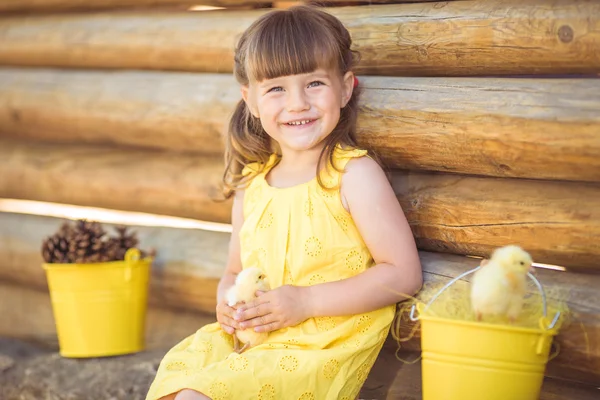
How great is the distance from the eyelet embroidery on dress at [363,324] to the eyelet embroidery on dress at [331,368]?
18cm

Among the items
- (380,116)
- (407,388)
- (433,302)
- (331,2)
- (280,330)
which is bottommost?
(407,388)

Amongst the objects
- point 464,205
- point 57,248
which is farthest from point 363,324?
point 57,248

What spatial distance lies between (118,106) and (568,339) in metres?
2.50

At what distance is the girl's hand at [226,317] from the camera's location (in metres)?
3.17

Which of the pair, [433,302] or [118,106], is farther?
[118,106]

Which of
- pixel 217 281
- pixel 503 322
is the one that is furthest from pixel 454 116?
pixel 217 281

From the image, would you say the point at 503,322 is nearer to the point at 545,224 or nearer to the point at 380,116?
the point at 545,224

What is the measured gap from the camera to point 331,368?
297cm

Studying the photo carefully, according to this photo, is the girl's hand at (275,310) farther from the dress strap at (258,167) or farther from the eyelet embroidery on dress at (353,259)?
the dress strap at (258,167)

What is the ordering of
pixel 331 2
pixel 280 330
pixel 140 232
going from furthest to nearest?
pixel 140 232 → pixel 331 2 → pixel 280 330

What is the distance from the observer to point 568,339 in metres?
2.90

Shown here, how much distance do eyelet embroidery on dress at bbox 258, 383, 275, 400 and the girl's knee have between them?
6.6 inches

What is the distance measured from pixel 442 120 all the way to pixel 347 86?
1.16 ft

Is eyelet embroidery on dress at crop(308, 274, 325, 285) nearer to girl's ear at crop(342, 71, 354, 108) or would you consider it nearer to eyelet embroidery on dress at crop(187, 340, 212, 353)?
eyelet embroidery on dress at crop(187, 340, 212, 353)
